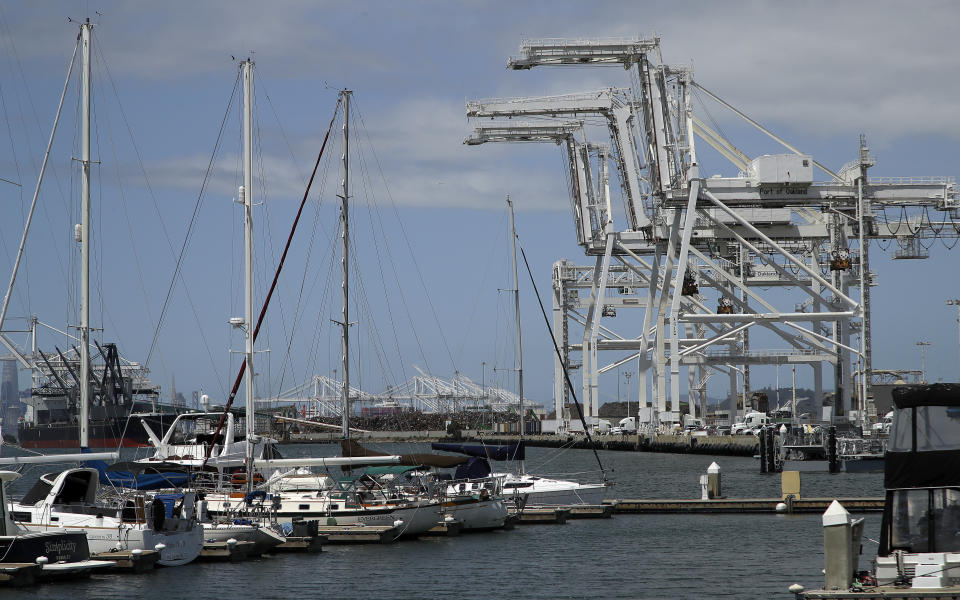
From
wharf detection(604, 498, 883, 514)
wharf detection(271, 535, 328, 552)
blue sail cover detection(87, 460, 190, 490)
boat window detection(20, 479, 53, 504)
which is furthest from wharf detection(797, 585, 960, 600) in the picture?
wharf detection(604, 498, 883, 514)

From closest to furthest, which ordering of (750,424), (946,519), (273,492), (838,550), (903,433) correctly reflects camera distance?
(946,519), (903,433), (838,550), (273,492), (750,424)

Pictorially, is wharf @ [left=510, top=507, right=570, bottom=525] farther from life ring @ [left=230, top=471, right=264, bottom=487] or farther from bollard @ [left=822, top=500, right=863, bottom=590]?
bollard @ [left=822, top=500, right=863, bottom=590]

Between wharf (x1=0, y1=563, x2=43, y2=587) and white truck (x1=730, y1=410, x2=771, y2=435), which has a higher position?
white truck (x1=730, y1=410, x2=771, y2=435)

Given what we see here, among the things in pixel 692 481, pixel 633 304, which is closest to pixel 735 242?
pixel 692 481

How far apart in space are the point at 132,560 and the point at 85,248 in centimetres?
1160

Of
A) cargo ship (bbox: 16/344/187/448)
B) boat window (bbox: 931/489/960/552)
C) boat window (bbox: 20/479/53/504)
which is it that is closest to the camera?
boat window (bbox: 931/489/960/552)

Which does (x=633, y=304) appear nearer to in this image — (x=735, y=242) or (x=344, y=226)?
(x=735, y=242)

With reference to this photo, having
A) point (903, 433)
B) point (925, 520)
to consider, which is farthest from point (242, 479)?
point (925, 520)

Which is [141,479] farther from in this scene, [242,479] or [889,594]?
[889,594]

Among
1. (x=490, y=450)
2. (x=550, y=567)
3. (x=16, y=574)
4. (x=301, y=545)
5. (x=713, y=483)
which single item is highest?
(x=490, y=450)

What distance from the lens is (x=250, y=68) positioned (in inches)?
1293

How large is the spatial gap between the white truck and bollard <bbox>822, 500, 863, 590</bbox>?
6469cm

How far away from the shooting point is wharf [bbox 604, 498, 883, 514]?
37750 mm

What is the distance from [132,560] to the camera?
2573 cm
